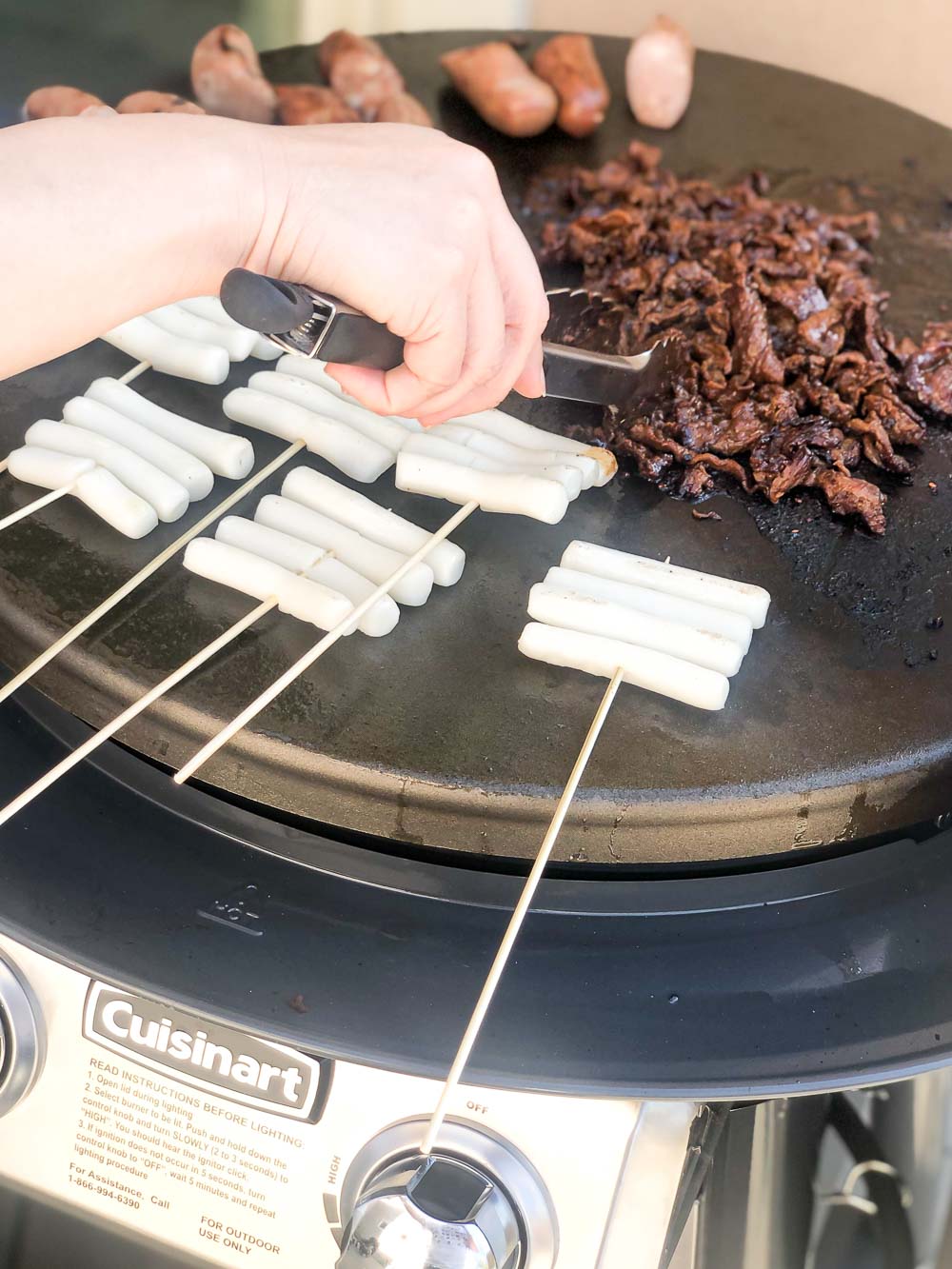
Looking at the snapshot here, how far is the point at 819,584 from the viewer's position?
1749 millimetres

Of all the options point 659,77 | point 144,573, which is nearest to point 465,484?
point 144,573

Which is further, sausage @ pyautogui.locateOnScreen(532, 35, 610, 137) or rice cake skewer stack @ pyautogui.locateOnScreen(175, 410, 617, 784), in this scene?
sausage @ pyautogui.locateOnScreen(532, 35, 610, 137)

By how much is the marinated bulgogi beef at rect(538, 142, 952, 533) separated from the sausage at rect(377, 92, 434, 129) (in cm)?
36

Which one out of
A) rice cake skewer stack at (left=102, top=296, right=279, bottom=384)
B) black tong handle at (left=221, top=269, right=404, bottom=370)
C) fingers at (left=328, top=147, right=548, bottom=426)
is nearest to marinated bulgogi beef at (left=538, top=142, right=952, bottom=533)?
fingers at (left=328, top=147, right=548, bottom=426)

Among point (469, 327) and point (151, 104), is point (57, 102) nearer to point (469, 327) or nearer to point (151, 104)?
point (151, 104)

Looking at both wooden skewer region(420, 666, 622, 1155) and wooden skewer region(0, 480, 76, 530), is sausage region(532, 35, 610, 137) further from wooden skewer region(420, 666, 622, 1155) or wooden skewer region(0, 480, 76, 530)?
wooden skewer region(420, 666, 622, 1155)

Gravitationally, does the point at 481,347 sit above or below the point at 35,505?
above

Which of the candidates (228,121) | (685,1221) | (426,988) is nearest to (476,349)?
(228,121)

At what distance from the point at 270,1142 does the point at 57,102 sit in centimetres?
231

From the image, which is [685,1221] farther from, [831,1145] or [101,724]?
[101,724]

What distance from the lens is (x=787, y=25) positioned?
356cm

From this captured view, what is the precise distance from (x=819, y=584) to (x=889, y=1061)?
717 mm

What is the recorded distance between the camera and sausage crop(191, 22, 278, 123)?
2758mm

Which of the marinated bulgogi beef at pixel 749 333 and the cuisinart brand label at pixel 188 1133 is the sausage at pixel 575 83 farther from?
the cuisinart brand label at pixel 188 1133
